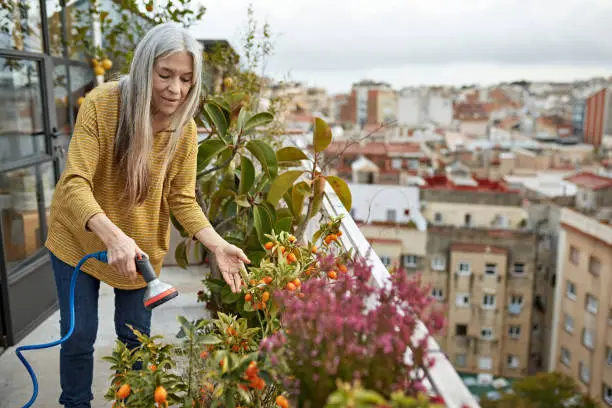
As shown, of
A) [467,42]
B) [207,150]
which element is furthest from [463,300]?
[467,42]

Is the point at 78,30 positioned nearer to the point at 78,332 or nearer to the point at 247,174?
the point at 247,174

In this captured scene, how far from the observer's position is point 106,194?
1.46 meters

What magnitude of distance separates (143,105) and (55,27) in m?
2.00

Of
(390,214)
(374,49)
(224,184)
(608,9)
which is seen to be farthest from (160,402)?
(608,9)

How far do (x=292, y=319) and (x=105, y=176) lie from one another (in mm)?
705

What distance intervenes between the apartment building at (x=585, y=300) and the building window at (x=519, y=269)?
3.68ft

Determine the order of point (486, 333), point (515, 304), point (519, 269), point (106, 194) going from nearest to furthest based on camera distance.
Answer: point (106, 194) → point (519, 269) → point (515, 304) → point (486, 333)

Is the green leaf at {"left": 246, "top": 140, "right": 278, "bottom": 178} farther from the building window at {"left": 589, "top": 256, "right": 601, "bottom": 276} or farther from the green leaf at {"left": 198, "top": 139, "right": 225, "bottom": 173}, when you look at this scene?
the building window at {"left": 589, "top": 256, "right": 601, "bottom": 276}

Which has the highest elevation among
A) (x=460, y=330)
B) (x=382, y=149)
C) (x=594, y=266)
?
(x=382, y=149)

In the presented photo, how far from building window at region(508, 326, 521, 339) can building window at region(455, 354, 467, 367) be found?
6.10 feet

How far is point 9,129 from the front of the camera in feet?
7.91

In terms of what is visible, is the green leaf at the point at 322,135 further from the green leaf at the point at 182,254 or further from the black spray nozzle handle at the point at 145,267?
the black spray nozzle handle at the point at 145,267

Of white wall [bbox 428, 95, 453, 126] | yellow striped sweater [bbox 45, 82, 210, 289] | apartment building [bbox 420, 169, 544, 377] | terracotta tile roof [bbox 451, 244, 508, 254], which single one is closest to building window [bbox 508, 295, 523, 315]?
apartment building [bbox 420, 169, 544, 377]

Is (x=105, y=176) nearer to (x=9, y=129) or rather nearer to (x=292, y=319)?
(x=292, y=319)
